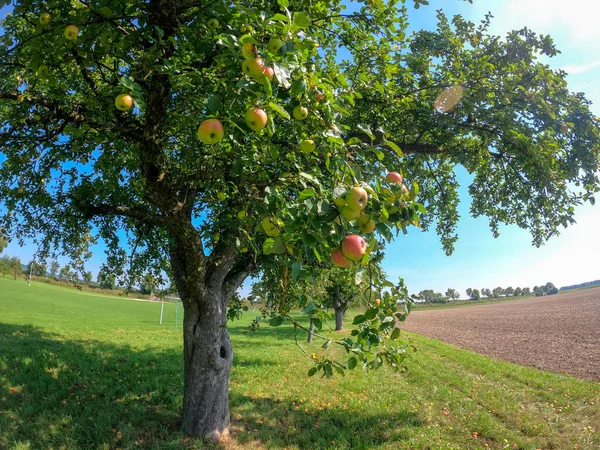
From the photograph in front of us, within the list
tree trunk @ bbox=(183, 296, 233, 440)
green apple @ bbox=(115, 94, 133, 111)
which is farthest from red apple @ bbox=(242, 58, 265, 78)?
tree trunk @ bbox=(183, 296, 233, 440)

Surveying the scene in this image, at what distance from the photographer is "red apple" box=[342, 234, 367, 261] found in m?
1.67

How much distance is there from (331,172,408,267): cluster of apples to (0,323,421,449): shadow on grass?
5266 mm

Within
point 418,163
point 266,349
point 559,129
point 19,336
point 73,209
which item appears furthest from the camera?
point 266,349

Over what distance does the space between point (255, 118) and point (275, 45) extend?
37cm

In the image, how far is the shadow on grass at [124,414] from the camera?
5.59m

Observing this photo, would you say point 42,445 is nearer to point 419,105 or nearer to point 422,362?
point 419,105

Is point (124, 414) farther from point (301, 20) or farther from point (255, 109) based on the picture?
point (301, 20)

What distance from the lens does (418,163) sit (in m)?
7.38

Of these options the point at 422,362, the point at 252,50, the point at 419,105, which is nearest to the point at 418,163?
the point at 419,105

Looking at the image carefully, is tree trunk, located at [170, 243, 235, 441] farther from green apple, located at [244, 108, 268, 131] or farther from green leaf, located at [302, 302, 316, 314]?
green apple, located at [244, 108, 268, 131]

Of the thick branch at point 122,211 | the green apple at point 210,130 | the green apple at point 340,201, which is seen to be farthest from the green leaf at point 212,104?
the thick branch at point 122,211

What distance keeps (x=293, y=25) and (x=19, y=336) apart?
15093mm

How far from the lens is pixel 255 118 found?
6.01ft

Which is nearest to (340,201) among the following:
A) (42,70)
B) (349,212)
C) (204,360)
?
(349,212)
